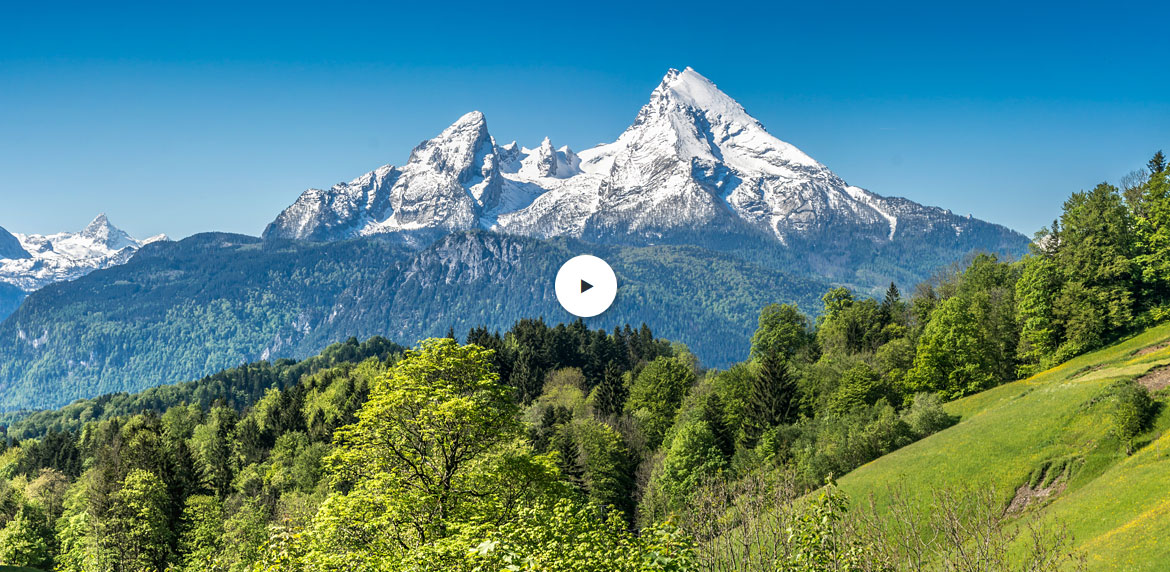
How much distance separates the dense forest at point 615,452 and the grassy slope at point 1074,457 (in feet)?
7.45

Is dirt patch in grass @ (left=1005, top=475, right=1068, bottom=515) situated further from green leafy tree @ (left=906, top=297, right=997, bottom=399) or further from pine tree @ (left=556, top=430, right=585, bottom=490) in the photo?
pine tree @ (left=556, top=430, right=585, bottom=490)

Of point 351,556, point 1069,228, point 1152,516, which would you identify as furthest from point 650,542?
point 1069,228

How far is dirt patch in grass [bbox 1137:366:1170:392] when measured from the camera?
5117cm

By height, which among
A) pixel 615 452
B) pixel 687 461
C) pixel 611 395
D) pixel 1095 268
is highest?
pixel 1095 268

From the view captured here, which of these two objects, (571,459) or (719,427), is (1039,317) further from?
(571,459)

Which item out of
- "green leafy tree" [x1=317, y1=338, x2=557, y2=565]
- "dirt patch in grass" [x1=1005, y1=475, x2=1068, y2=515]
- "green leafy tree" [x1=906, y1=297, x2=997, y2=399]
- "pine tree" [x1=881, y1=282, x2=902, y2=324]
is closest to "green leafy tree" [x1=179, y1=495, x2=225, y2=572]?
"green leafy tree" [x1=317, y1=338, x2=557, y2=565]

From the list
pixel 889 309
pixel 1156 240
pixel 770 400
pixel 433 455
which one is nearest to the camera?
pixel 433 455

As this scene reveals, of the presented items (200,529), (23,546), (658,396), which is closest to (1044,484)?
(200,529)

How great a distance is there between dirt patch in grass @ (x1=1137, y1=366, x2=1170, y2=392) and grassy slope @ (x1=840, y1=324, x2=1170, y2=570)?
0.86m

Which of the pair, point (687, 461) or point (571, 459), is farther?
point (571, 459)

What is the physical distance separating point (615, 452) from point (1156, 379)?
175 feet

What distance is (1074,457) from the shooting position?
47.7 meters

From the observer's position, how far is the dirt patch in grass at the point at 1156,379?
168 feet
